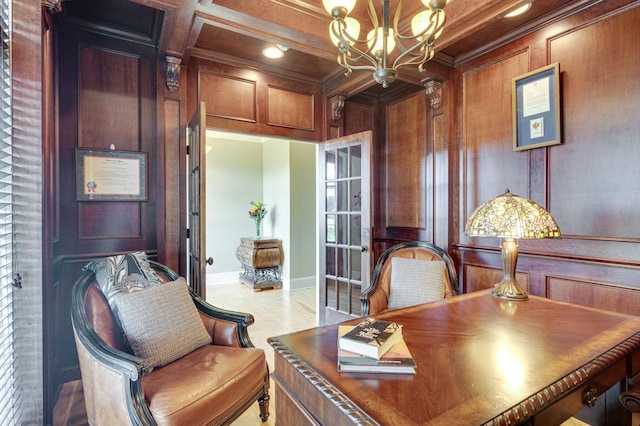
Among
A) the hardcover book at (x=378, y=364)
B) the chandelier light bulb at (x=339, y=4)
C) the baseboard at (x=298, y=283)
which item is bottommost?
the baseboard at (x=298, y=283)

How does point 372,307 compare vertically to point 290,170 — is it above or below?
below

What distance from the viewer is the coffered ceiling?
2.02m

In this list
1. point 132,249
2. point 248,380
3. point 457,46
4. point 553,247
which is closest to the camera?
point 248,380

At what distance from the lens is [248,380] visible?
1.66 metres

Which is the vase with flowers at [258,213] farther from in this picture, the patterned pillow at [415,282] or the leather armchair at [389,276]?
the patterned pillow at [415,282]

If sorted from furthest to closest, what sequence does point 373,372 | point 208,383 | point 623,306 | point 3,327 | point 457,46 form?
1. point 457,46
2. point 623,306
3. point 208,383
4. point 3,327
5. point 373,372

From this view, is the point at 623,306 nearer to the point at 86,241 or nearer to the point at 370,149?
the point at 370,149

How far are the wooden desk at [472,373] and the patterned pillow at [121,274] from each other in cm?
106

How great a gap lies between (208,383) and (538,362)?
1.33 meters

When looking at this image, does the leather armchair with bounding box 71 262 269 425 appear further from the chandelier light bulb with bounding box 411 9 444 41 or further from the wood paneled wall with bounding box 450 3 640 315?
the wood paneled wall with bounding box 450 3 640 315

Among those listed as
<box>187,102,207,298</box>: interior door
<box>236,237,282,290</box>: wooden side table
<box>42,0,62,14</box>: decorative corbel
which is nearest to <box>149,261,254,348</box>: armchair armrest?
<box>187,102,207,298</box>: interior door

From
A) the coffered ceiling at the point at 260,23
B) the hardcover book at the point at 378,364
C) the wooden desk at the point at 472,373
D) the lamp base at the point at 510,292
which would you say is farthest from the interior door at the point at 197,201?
the lamp base at the point at 510,292

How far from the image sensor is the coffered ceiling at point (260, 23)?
2023mm

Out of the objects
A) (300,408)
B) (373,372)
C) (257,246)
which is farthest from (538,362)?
(257,246)
